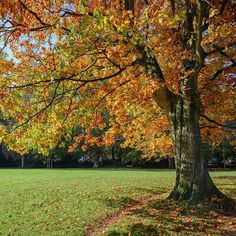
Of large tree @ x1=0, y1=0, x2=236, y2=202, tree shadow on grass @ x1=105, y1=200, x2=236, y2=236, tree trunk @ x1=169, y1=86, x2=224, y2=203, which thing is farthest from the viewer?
tree trunk @ x1=169, y1=86, x2=224, y2=203

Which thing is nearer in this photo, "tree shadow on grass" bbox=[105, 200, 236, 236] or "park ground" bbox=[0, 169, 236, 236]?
"tree shadow on grass" bbox=[105, 200, 236, 236]

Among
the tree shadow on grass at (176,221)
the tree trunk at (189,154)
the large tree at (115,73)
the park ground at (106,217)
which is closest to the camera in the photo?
the tree shadow on grass at (176,221)

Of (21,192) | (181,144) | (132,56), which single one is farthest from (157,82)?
(21,192)

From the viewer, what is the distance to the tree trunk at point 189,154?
Answer: 37.6 ft

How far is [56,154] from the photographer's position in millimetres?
52219

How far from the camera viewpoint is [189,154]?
1157cm

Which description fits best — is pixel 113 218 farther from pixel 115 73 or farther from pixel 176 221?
pixel 115 73

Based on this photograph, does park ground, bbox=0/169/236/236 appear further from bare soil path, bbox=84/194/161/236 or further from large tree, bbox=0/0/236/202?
large tree, bbox=0/0/236/202

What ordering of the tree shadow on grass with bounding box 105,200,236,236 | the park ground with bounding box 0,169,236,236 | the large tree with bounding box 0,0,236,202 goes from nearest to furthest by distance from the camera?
the tree shadow on grass with bounding box 105,200,236,236, the park ground with bounding box 0,169,236,236, the large tree with bounding box 0,0,236,202

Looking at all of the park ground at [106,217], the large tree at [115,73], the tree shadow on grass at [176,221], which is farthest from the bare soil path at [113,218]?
the large tree at [115,73]

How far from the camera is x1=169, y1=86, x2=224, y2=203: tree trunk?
11.5 m

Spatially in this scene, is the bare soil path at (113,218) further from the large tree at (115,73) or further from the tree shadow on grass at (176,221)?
the large tree at (115,73)

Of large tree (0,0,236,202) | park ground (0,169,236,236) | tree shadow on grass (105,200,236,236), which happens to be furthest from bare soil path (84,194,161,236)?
large tree (0,0,236,202)

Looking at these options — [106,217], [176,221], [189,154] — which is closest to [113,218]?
[106,217]
